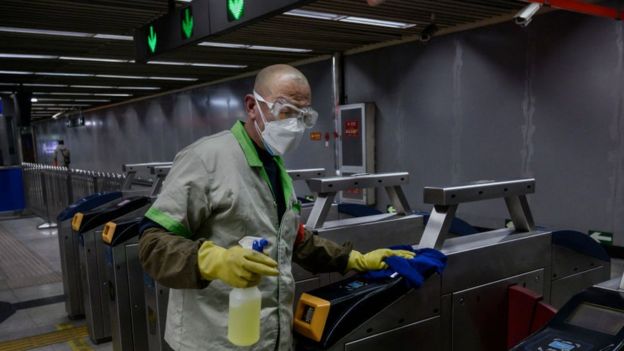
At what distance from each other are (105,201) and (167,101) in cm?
911

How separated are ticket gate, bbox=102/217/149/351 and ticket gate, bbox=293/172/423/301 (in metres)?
1.14

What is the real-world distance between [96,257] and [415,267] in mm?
2649

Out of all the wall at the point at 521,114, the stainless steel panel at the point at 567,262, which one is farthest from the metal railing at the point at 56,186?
the stainless steel panel at the point at 567,262

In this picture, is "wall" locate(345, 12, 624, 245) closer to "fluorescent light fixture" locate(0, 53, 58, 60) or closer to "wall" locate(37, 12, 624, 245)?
"wall" locate(37, 12, 624, 245)

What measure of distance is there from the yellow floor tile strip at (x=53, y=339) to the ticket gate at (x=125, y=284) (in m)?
0.45

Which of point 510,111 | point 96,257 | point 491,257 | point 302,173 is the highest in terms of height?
point 510,111

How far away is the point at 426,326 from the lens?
1.75 meters

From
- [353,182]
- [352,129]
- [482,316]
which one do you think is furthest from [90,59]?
[482,316]

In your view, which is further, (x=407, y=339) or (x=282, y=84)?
(x=407, y=339)

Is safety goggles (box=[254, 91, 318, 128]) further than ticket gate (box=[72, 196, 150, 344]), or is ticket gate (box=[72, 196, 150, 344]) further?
ticket gate (box=[72, 196, 150, 344])

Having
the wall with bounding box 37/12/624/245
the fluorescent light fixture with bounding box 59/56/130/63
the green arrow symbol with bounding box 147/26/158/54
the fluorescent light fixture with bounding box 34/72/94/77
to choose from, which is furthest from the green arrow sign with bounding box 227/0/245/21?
the fluorescent light fixture with bounding box 34/72/94/77

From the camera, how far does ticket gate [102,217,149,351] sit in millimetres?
2924

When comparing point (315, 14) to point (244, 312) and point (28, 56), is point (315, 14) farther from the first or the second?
point (28, 56)

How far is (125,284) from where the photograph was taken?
121 inches
